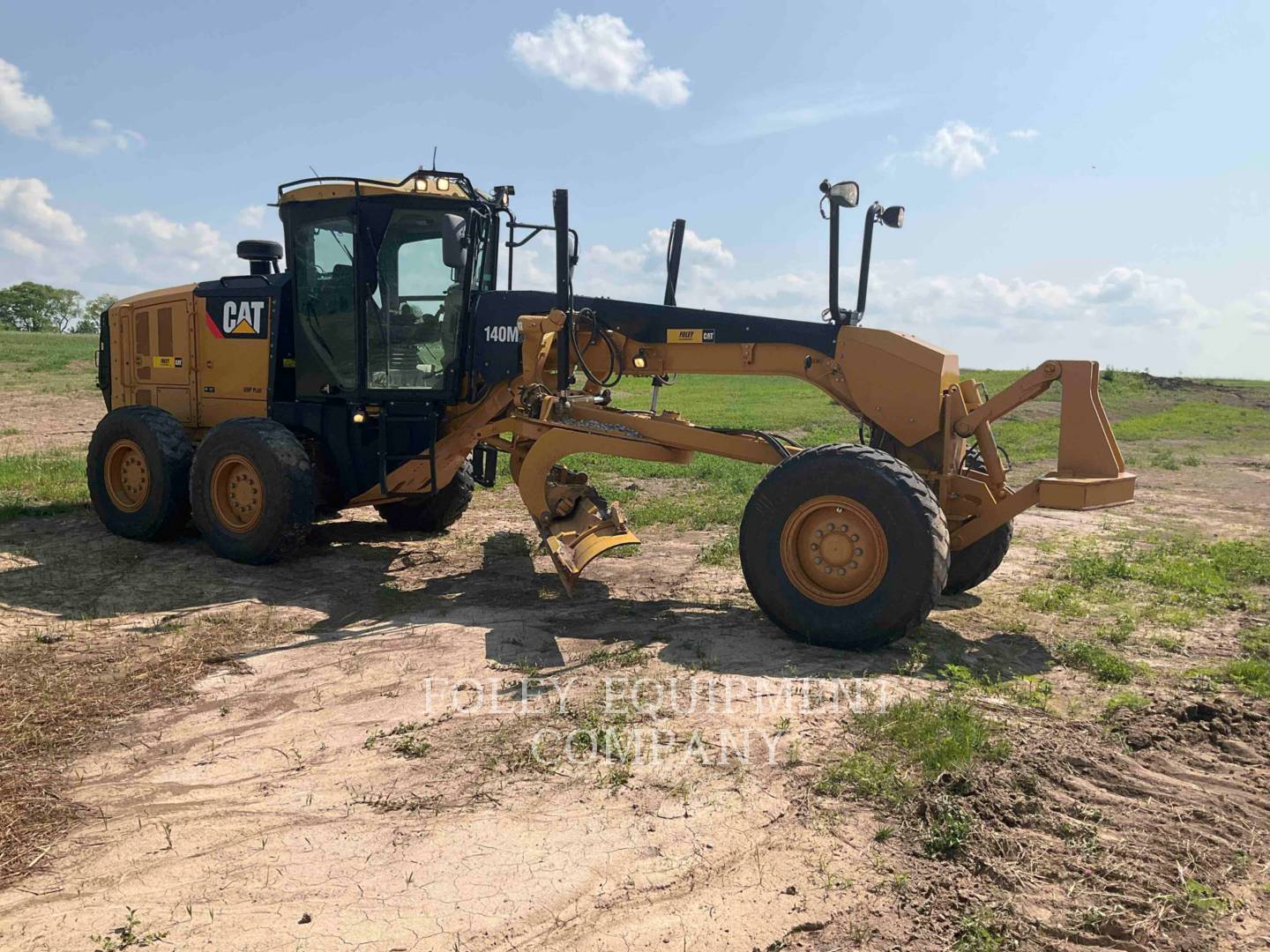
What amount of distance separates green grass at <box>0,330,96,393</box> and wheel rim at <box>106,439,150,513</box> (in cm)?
989

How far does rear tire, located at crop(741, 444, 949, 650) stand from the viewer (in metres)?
5.77

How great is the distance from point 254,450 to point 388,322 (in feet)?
5.29

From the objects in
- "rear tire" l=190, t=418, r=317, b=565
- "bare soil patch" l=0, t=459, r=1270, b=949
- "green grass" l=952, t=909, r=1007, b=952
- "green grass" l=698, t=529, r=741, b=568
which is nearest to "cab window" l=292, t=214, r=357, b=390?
"rear tire" l=190, t=418, r=317, b=565

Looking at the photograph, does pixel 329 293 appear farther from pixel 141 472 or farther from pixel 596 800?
pixel 596 800

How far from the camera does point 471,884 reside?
11.5 ft

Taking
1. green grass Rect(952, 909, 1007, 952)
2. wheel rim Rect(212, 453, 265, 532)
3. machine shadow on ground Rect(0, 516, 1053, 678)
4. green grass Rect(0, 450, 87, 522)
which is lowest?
green grass Rect(952, 909, 1007, 952)

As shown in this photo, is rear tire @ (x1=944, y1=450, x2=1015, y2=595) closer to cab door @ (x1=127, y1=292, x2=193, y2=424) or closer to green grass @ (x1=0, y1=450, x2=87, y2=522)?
cab door @ (x1=127, y1=292, x2=193, y2=424)

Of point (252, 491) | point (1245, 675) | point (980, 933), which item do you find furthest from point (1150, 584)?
point (252, 491)

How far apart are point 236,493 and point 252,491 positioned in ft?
0.69

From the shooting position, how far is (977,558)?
24.4 ft

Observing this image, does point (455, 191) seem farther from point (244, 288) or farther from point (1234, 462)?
point (1234, 462)

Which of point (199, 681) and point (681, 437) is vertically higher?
point (681, 437)

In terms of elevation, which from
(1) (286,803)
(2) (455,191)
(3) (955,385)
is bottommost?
(1) (286,803)

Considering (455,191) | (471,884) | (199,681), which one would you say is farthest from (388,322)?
(471,884)
